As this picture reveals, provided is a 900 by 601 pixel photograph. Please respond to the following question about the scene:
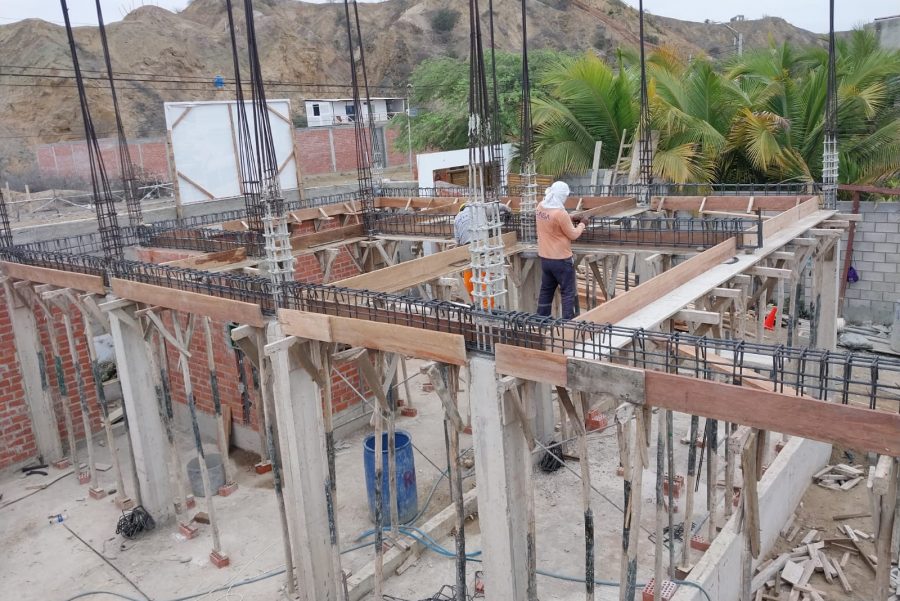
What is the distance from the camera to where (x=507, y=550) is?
17.2 feet

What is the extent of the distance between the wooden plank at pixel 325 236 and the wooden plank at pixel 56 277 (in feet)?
8.18

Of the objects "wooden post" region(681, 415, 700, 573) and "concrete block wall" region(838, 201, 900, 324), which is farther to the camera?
"concrete block wall" region(838, 201, 900, 324)

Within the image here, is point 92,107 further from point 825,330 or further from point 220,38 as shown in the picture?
point 825,330

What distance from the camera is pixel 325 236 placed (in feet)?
34.8

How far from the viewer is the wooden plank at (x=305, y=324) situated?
19.7 feet

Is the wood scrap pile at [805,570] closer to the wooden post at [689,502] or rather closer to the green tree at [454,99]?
the wooden post at [689,502]

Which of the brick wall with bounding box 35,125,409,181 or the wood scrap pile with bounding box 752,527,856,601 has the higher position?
the brick wall with bounding box 35,125,409,181

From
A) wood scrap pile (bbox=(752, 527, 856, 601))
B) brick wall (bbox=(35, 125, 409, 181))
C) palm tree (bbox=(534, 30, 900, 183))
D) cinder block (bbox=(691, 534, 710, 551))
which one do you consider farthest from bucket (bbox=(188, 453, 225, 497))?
brick wall (bbox=(35, 125, 409, 181))

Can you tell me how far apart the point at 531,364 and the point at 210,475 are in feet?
21.6

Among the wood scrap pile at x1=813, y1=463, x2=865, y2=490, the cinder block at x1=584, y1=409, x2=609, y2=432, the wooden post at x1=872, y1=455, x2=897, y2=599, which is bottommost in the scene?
the wood scrap pile at x1=813, y1=463, x2=865, y2=490

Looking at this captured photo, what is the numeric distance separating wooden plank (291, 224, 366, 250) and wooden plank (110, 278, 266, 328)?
233 centimetres

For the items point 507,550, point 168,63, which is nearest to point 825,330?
point 507,550

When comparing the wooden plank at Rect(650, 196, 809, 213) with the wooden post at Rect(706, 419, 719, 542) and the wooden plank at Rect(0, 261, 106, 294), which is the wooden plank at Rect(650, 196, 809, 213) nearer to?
the wooden post at Rect(706, 419, 719, 542)

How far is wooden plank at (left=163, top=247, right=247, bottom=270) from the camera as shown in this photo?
8508 mm
